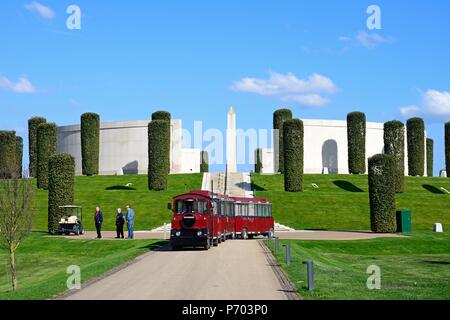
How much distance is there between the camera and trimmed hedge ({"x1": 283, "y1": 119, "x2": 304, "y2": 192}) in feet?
212

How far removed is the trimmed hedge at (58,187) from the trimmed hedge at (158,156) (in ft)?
65.9

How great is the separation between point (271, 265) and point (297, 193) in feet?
130

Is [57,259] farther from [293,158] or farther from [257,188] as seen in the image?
[257,188]

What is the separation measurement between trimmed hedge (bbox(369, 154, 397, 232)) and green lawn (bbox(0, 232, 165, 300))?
17.4 m

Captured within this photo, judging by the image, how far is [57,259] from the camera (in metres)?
33.5

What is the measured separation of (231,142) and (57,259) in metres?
46.1

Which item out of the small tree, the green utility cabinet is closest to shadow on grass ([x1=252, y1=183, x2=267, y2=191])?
the green utility cabinet

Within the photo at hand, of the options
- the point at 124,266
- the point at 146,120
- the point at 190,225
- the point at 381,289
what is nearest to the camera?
the point at 381,289

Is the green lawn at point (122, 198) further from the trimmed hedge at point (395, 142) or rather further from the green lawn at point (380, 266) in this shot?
the trimmed hedge at point (395, 142)

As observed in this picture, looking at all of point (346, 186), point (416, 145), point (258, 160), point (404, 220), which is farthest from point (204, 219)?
point (258, 160)

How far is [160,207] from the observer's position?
5775 centimetres

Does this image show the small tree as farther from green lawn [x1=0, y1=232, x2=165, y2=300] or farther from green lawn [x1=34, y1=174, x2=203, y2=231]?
green lawn [x1=34, y1=174, x2=203, y2=231]
